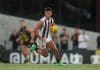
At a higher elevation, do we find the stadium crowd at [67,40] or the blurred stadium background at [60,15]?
the blurred stadium background at [60,15]

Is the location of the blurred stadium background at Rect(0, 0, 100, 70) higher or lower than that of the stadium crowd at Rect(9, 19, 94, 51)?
higher

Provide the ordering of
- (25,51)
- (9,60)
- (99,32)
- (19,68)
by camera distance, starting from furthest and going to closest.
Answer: (99,32)
(9,60)
(25,51)
(19,68)

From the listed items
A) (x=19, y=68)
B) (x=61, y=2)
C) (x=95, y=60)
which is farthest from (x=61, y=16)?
(x=19, y=68)

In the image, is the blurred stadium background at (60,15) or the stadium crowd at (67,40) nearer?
the stadium crowd at (67,40)

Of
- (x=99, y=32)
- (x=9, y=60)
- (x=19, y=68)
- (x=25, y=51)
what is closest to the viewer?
(x=19, y=68)

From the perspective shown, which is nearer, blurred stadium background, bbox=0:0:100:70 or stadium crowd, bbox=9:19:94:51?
stadium crowd, bbox=9:19:94:51

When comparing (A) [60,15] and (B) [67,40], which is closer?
(B) [67,40]

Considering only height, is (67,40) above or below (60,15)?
below

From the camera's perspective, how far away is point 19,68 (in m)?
15.7

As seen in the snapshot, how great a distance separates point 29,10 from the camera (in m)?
28.3

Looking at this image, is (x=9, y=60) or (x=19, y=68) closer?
(x=19, y=68)

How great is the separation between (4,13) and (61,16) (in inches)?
121

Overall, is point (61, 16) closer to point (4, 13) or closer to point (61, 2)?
point (61, 2)

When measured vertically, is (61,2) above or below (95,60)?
above
